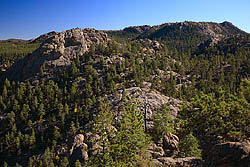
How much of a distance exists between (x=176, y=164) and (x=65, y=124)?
64.7 meters

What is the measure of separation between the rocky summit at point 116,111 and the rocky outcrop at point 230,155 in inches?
3.2

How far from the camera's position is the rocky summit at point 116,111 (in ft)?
72.5

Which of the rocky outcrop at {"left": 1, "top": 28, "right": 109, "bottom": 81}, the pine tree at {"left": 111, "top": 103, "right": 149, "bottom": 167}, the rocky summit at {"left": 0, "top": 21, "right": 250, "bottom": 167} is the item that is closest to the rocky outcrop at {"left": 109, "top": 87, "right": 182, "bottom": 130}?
the rocky summit at {"left": 0, "top": 21, "right": 250, "bottom": 167}

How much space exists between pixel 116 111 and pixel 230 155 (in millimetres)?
43476

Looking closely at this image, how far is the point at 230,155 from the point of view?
16.8m

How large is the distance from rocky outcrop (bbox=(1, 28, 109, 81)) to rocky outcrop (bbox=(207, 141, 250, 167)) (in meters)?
110

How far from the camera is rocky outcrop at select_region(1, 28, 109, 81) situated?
118 meters

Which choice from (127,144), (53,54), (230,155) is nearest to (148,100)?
(127,144)

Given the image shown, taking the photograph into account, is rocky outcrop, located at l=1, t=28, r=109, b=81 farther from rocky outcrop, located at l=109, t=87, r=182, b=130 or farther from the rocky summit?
rocky outcrop, located at l=109, t=87, r=182, b=130

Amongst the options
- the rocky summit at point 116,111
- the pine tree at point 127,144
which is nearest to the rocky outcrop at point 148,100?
the rocky summit at point 116,111

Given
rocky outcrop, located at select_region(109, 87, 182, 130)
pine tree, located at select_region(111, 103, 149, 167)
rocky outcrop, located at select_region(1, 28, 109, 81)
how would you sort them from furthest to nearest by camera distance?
rocky outcrop, located at select_region(1, 28, 109, 81)
rocky outcrop, located at select_region(109, 87, 182, 130)
pine tree, located at select_region(111, 103, 149, 167)

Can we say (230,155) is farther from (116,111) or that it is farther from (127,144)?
(116,111)

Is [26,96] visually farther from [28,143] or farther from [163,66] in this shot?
[163,66]

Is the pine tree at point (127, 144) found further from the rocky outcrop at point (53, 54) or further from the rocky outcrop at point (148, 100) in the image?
the rocky outcrop at point (53, 54)
